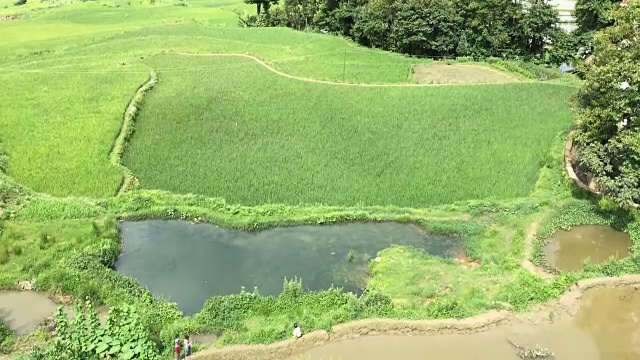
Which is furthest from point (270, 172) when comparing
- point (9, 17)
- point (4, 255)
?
point (9, 17)

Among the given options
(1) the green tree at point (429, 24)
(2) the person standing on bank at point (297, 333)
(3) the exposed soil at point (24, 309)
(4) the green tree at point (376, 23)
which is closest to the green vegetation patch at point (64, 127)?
(3) the exposed soil at point (24, 309)

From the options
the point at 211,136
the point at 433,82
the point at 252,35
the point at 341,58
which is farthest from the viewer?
the point at 252,35

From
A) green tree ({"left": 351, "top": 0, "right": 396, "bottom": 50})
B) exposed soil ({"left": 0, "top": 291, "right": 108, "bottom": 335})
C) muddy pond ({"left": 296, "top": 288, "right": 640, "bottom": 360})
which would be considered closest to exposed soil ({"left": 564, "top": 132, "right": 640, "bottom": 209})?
muddy pond ({"left": 296, "top": 288, "right": 640, "bottom": 360})

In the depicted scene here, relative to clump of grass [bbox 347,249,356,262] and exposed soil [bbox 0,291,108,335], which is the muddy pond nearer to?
clump of grass [bbox 347,249,356,262]

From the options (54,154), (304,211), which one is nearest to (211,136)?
(54,154)

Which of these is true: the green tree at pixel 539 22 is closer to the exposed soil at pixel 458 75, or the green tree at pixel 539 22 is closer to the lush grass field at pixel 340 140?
the exposed soil at pixel 458 75

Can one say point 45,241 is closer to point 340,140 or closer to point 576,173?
point 340,140

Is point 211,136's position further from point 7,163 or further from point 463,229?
point 463,229
